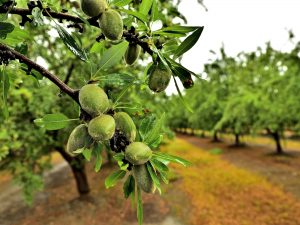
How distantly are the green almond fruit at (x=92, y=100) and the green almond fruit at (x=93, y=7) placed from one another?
0.29 m

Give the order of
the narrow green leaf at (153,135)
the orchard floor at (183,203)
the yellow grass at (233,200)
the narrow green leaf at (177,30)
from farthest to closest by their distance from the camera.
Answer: the orchard floor at (183,203) → the yellow grass at (233,200) → the narrow green leaf at (153,135) → the narrow green leaf at (177,30)

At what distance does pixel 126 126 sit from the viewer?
1.53 metres

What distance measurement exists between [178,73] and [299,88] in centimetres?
Answer: 1436

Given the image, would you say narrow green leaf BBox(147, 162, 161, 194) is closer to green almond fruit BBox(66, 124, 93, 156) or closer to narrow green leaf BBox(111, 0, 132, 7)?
green almond fruit BBox(66, 124, 93, 156)

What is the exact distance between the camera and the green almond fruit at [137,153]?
1.47 metres

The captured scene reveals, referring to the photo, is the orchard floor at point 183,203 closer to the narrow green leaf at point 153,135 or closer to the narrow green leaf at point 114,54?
the narrow green leaf at point 153,135

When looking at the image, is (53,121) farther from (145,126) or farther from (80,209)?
(80,209)

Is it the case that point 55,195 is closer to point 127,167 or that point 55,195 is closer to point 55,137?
point 55,137

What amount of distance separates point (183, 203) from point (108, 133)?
48.8ft

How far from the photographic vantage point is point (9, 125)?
9.68 meters

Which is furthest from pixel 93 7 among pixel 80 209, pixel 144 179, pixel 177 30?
pixel 80 209

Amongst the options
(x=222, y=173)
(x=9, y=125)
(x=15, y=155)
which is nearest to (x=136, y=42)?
(x=9, y=125)

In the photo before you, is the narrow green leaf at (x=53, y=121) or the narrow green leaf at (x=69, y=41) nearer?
the narrow green leaf at (x=69, y=41)

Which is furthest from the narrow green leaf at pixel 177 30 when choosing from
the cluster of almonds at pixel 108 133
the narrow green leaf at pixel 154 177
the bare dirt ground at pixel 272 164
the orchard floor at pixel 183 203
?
the bare dirt ground at pixel 272 164
